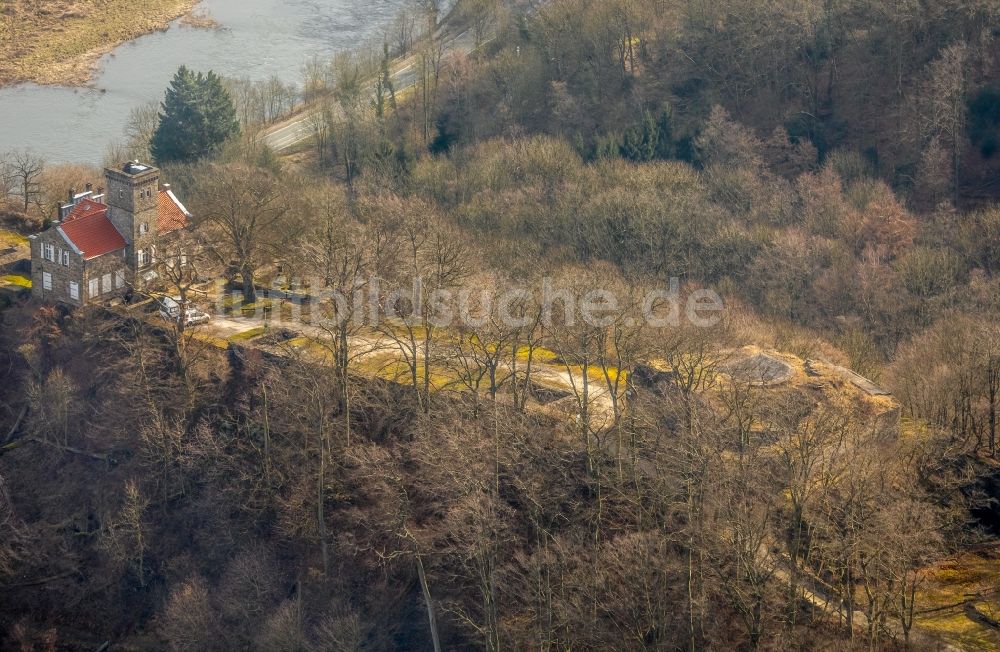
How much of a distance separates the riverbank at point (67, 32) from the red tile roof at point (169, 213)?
1523 inches

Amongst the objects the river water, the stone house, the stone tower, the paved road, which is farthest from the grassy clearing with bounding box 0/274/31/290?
the paved road

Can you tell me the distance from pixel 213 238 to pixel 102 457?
12282mm

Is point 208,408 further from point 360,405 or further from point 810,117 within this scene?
point 810,117

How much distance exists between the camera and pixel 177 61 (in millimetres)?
104812

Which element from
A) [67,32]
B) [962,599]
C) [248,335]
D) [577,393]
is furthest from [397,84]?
[962,599]

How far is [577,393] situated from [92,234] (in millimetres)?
25607

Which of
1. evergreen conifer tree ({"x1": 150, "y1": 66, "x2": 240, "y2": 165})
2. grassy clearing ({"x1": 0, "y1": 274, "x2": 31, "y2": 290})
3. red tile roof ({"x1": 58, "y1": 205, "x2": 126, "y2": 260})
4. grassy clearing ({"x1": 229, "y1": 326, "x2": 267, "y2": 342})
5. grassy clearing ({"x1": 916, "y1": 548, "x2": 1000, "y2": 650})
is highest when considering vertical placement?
evergreen conifer tree ({"x1": 150, "y1": 66, "x2": 240, "y2": 165})

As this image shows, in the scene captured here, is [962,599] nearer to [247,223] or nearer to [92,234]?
[247,223]

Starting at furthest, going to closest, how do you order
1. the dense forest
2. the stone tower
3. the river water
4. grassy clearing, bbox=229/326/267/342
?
1. the river water
2. the stone tower
3. grassy clearing, bbox=229/326/267/342
4. the dense forest

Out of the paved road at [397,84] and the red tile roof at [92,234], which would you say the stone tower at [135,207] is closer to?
the red tile roof at [92,234]

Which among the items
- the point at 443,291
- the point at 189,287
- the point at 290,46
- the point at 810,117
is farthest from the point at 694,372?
the point at 290,46

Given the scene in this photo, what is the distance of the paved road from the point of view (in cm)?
9038

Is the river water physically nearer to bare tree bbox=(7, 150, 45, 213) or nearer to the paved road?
bare tree bbox=(7, 150, 45, 213)

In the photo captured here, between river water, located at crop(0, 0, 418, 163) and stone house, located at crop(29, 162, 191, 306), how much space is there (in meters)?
25.7
